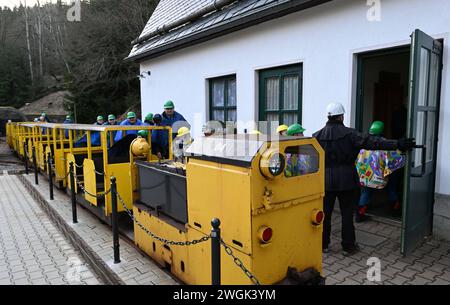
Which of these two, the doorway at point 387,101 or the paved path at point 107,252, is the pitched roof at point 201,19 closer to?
the doorway at point 387,101

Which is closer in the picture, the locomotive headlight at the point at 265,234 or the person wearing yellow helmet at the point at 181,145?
the locomotive headlight at the point at 265,234

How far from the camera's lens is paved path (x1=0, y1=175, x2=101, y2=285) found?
4.00 meters

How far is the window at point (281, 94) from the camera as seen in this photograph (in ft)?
21.4

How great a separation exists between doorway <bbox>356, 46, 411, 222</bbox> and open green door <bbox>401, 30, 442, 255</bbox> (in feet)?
3.95

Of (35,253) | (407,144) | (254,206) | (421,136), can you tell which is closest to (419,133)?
(421,136)

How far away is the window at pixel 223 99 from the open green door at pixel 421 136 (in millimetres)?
4577

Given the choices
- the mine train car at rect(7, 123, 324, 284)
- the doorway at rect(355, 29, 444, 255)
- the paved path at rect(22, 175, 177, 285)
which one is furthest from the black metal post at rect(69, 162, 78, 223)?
the doorway at rect(355, 29, 444, 255)

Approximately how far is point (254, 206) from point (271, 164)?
32 cm

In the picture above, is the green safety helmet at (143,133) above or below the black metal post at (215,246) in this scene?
above

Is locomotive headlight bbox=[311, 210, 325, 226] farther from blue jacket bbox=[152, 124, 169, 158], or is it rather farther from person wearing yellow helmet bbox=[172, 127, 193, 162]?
blue jacket bbox=[152, 124, 169, 158]

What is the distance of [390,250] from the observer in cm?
424

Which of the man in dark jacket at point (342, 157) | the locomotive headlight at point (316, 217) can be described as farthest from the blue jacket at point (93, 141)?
the locomotive headlight at point (316, 217)
